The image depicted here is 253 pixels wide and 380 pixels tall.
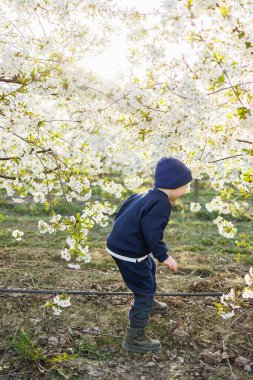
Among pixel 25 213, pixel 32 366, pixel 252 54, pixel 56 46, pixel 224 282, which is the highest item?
pixel 252 54

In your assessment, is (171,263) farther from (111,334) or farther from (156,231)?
(111,334)

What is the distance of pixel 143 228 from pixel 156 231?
12 cm

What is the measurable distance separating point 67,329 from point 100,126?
2464 mm

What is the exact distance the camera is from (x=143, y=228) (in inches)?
140

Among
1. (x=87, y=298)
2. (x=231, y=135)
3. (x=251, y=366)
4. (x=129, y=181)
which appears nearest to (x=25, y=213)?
(x=129, y=181)

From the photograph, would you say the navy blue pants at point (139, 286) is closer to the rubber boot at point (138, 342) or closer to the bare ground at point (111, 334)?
the rubber boot at point (138, 342)

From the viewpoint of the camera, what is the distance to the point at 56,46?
4.52 metres

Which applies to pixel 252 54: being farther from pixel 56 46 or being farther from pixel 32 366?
pixel 32 366

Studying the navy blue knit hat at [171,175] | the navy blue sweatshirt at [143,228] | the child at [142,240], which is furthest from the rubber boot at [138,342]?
the navy blue knit hat at [171,175]

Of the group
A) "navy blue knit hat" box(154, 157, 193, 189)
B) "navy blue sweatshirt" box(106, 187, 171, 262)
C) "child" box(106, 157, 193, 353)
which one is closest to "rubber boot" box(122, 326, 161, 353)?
"child" box(106, 157, 193, 353)

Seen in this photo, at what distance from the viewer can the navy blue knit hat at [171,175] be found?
367 cm

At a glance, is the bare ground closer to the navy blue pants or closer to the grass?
the grass

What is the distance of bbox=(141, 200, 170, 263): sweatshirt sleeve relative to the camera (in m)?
3.50

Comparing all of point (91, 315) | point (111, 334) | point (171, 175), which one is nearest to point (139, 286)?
point (111, 334)
